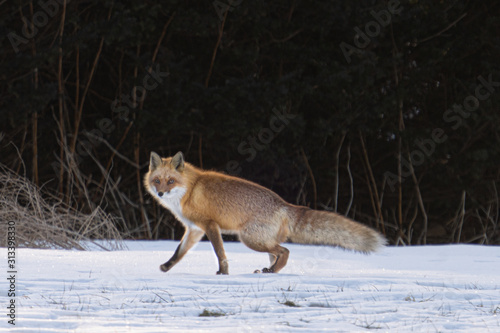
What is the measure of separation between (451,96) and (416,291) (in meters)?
7.49

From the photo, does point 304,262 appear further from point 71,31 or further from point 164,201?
point 71,31

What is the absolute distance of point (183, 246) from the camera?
6.23 meters

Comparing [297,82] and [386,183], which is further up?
[297,82]

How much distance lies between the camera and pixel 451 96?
1184 centimetres

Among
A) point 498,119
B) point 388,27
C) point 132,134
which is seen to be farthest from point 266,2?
point 498,119

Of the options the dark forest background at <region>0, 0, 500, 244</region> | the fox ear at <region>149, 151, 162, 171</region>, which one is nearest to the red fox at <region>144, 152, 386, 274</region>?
the fox ear at <region>149, 151, 162, 171</region>

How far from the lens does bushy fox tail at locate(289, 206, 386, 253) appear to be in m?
6.16

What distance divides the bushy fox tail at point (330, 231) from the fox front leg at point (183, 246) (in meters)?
0.83

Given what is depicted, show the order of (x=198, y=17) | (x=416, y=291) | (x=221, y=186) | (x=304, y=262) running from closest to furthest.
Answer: (x=416, y=291) < (x=221, y=186) < (x=304, y=262) < (x=198, y=17)

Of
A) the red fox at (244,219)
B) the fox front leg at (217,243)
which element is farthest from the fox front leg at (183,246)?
the fox front leg at (217,243)

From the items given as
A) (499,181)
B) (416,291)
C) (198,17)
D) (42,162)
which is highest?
(198,17)

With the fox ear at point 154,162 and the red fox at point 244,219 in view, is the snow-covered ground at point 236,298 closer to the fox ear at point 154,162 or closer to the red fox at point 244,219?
the red fox at point 244,219

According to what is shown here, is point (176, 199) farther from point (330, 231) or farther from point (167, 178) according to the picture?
point (330, 231)

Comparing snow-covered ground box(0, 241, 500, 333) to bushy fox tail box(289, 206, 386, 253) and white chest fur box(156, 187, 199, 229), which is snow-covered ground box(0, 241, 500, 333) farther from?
white chest fur box(156, 187, 199, 229)
